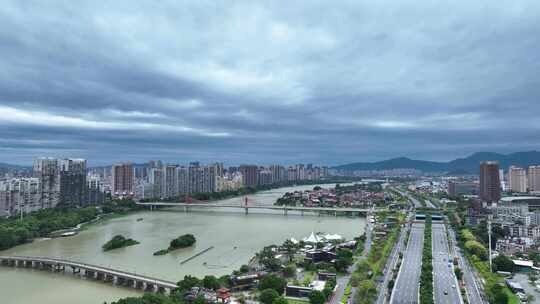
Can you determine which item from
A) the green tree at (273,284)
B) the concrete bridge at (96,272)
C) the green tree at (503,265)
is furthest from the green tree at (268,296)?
the green tree at (503,265)

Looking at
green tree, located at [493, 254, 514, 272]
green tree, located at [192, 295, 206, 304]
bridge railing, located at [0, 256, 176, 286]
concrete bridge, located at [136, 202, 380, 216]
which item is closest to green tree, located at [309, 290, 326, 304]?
green tree, located at [192, 295, 206, 304]

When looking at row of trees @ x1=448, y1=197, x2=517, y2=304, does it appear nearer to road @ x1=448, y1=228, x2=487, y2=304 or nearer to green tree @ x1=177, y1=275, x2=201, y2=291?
road @ x1=448, y1=228, x2=487, y2=304

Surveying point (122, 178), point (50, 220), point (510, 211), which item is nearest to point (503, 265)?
point (510, 211)

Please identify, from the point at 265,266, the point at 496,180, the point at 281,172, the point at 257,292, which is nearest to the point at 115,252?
the point at 265,266

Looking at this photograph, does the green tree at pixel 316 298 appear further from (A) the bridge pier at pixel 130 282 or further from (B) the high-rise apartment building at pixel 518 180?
(B) the high-rise apartment building at pixel 518 180

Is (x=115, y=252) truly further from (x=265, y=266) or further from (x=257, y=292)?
(x=257, y=292)
